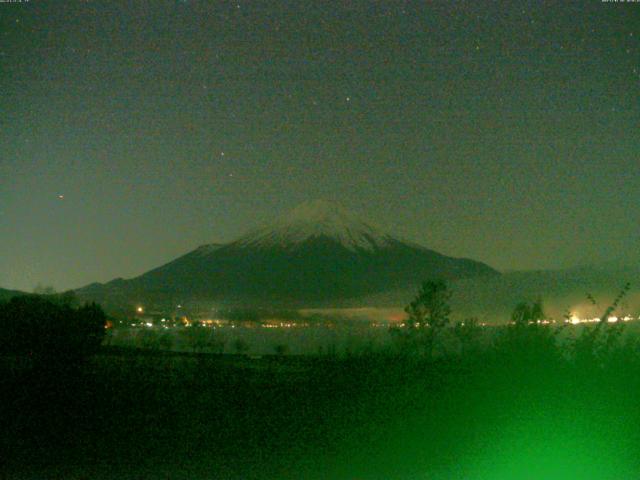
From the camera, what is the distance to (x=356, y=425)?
38.3 ft

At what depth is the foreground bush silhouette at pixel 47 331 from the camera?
1712 cm

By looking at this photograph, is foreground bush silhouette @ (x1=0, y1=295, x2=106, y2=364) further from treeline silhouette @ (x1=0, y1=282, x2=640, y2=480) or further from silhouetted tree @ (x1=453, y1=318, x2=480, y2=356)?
silhouetted tree @ (x1=453, y1=318, x2=480, y2=356)

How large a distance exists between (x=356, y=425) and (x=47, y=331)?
9.09 m

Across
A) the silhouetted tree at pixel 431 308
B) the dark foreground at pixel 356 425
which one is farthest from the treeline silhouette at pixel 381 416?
the silhouetted tree at pixel 431 308

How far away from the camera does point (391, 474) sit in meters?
9.19

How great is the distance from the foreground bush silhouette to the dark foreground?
1781mm

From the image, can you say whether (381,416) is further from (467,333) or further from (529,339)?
(467,333)

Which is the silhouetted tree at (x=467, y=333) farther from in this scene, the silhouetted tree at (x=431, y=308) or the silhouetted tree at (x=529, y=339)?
the silhouetted tree at (x=431, y=308)

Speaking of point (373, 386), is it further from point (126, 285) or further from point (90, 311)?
point (126, 285)

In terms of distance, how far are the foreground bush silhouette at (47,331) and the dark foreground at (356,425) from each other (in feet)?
5.84

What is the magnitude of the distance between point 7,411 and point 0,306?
13.2 metres

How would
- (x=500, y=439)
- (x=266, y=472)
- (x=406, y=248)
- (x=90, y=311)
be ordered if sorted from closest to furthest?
1. (x=266, y=472)
2. (x=500, y=439)
3. (x=90, y=311)
4. (x=406, y=248)

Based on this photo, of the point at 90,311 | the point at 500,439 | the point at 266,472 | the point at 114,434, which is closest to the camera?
the point at 266,472

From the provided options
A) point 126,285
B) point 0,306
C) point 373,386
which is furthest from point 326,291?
point 373,386
